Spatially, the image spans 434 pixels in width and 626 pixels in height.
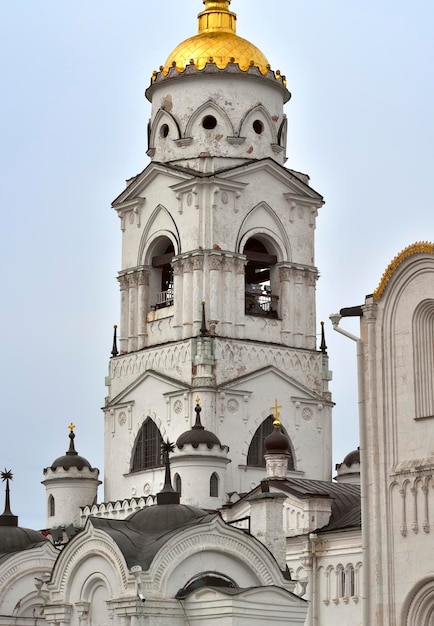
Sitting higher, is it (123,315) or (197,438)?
(123,315)

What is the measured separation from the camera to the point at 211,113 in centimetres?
6306

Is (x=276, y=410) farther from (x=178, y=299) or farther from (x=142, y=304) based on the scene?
(x=142, y=304)

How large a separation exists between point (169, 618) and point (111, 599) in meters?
1.42

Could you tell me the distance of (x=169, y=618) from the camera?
41344 millimetres

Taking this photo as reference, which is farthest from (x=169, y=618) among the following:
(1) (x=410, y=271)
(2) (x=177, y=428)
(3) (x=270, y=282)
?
(3) (x=270, y=282)

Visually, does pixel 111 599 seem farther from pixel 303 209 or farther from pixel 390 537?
pixel 303 209

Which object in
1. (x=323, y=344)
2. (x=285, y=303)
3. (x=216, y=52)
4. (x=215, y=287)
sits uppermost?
(x=216, y=52)

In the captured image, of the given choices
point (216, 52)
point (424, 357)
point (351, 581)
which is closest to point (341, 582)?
point (351, 581)

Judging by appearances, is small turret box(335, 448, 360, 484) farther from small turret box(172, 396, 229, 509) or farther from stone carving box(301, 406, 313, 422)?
small turret box(172, 396, 229, 509)

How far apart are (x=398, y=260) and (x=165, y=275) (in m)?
26.8

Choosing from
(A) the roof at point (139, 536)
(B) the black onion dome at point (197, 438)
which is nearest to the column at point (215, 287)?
(B) the black onion dome at point (197, 438)

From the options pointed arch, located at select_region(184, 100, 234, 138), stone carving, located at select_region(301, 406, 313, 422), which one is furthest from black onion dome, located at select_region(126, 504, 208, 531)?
pointed arch, located at select_region(184, 100, 234, 138)

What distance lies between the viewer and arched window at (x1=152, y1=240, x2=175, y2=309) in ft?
208

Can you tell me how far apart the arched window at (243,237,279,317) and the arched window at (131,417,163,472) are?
16.4 ft
